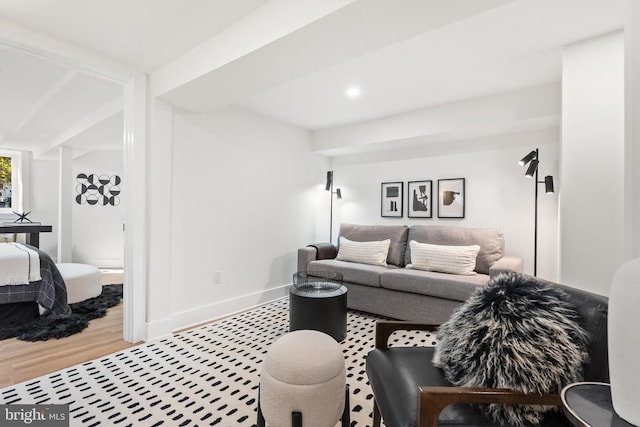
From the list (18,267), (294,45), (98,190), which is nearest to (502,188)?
(294,45)

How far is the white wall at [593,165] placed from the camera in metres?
1.87

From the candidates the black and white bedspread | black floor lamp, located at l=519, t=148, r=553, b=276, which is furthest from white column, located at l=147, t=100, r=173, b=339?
black floor lamp, located at l=519, t=148, r=553, b=276

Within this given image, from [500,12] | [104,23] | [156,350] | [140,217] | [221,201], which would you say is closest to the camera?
[500,12]

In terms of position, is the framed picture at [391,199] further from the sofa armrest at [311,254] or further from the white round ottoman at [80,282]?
the white round ottoman at [80,282]

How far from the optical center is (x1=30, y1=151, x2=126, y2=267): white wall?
231 inches

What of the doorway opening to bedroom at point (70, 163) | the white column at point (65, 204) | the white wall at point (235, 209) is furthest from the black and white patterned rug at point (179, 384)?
the white column at point (65, 204)

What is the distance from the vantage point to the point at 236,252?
11.6ft

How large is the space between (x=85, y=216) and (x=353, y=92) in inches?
223

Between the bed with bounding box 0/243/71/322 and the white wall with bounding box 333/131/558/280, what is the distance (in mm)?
3673

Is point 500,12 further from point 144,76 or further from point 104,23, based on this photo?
point 144,76

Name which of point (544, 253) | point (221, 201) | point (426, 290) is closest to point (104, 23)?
point (221, 201)

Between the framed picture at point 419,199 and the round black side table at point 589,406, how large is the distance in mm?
3198

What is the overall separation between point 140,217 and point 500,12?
2.97 meters

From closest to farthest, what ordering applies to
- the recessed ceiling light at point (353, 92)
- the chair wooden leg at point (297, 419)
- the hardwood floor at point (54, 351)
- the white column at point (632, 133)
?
1. the white column at point (632, 133)
2. the chair wooden leg at point (297, 419)
3. the hardwood floor at point (54, 351)
4. the recessed ceiling light at point (353, 92)
